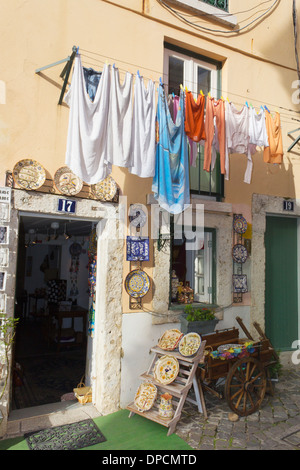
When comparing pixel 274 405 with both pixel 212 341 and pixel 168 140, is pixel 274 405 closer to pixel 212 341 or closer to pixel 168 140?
pixel 212 341

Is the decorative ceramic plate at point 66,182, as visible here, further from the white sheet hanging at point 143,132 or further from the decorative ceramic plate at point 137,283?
the decorative ceramic plate at point 137,283

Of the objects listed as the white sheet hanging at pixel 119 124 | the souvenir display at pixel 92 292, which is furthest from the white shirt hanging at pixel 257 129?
the souvenir display at pixel 92 292

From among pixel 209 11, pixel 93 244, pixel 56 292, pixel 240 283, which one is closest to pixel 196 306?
pixel 240 283

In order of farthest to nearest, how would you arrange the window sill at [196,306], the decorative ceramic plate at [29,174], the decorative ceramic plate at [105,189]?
the window sill at [196,306], the decorative ceramic plate at [105,189], the decorative ceramic plate at [29,174]

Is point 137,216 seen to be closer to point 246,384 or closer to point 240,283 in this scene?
point 240,283

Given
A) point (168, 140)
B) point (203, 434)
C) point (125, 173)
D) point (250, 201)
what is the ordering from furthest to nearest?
point (250, 201) → point (125, 173) → point (168, 140) → point (203, 434)

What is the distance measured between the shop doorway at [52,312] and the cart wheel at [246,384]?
253 cm

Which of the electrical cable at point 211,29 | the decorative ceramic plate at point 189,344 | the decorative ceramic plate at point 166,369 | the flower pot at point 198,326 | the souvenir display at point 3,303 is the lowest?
the decorative ceramic plate at point 166,369

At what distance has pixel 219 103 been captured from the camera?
5.53m

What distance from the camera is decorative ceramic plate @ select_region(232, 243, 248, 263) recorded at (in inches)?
255

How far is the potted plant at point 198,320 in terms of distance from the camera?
5.63 meters

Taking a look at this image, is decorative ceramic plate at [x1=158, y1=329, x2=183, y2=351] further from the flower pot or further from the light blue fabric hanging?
the light blue fabric hanging

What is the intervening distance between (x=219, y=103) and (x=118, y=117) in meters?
1.80

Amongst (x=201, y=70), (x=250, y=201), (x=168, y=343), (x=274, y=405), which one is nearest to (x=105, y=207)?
(x=168, y=343)
